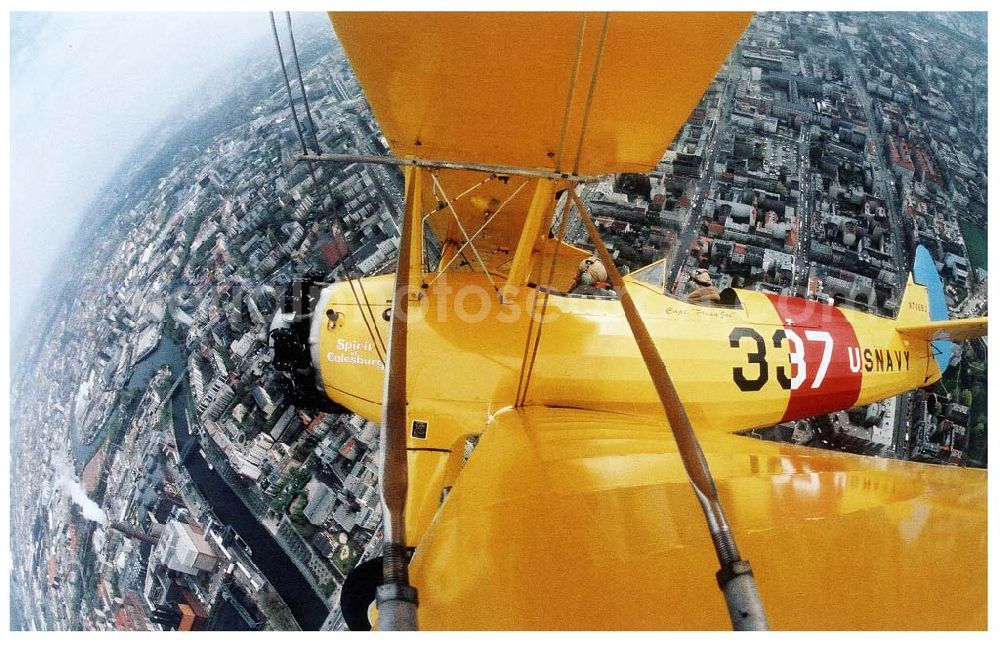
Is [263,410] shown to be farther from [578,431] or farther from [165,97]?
[165,97]

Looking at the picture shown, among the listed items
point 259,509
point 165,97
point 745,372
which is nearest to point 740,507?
point 745,372

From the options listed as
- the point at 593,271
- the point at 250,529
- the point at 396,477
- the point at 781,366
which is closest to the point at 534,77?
the point at 396,477

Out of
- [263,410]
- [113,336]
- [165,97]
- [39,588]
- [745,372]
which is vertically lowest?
[39,588]

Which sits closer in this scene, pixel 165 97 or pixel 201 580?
pixel 201 580

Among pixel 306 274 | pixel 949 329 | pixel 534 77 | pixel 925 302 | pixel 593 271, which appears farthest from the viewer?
pixel 925 302

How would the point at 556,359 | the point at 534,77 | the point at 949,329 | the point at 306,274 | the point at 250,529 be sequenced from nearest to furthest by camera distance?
1. the point at 534,77
2. the point at 556,359
3. the point at 949,329
4. the point at 306,274
5. the point at 250,529

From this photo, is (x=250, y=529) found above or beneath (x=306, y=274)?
beneath

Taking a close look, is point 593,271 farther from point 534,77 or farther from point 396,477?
point 396,477
